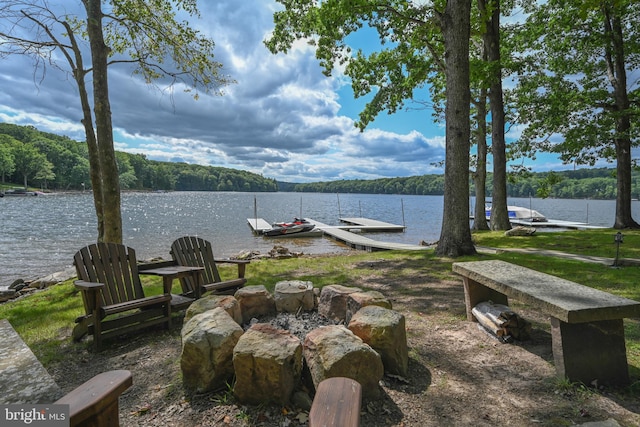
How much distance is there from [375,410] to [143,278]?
6079 mm

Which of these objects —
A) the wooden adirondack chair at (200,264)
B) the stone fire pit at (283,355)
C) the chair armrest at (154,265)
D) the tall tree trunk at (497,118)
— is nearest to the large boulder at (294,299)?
the stone fire pit at (283,355)

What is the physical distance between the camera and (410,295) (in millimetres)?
4887

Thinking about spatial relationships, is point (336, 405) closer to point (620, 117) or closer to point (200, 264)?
point (200, 264)

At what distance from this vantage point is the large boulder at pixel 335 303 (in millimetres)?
3432

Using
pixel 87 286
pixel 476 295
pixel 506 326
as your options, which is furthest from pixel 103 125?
pixel 506 326

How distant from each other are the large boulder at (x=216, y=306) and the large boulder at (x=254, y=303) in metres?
0.20

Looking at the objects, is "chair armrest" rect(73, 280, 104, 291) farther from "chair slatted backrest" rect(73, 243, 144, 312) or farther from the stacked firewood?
the stacked firewood

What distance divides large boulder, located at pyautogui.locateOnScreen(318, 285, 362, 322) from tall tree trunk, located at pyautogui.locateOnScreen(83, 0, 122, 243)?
413 cm

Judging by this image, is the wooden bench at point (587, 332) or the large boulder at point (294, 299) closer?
the wooden bench at point (587, 332)

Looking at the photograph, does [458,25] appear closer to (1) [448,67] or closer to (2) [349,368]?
(1) [448,67]

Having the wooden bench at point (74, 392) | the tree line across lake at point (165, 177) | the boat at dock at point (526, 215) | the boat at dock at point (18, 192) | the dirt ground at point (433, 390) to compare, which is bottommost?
the boat at dock at point (526, 215)

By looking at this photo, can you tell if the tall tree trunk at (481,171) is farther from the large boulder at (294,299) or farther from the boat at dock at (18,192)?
the boat at dock at (18,192)

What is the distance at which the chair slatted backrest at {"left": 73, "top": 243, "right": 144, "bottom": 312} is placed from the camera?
138 inches

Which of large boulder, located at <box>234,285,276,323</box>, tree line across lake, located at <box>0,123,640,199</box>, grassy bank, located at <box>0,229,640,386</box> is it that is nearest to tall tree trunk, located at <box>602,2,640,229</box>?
tree line across lake, located at <box>0,123,640,199</box>
